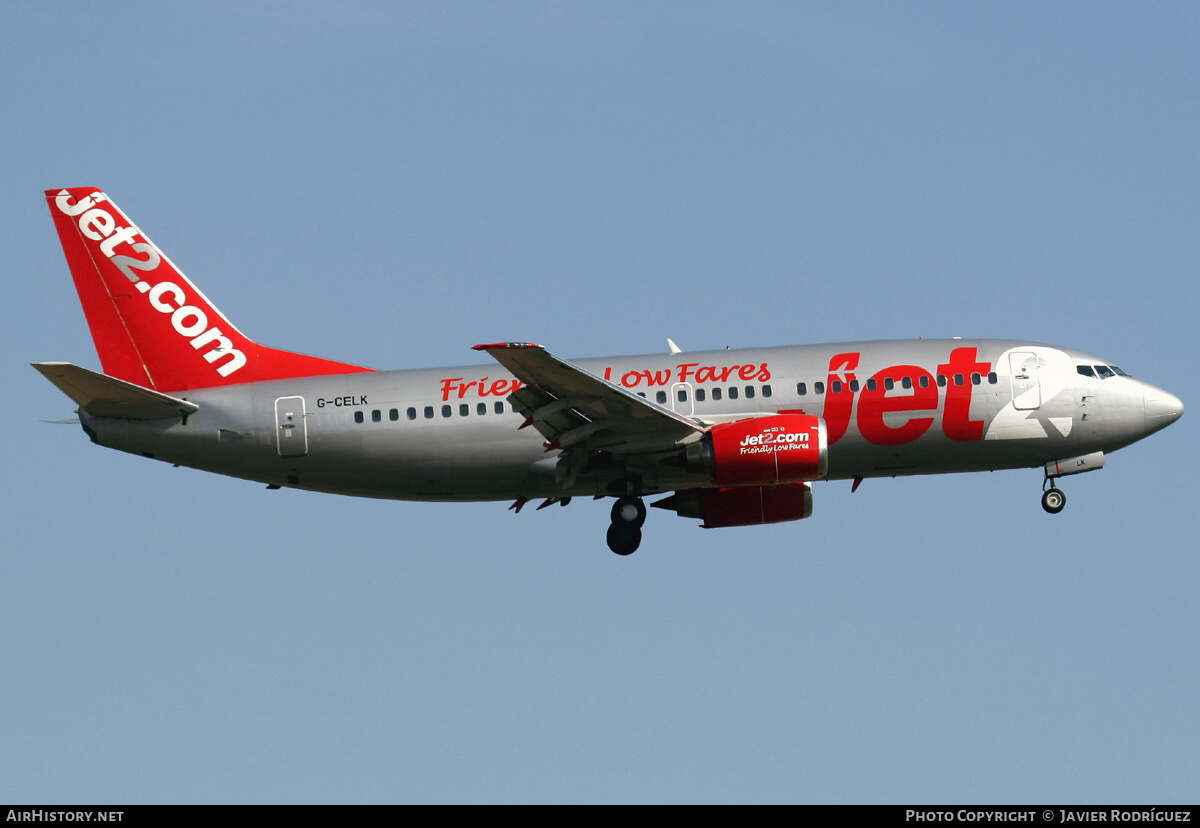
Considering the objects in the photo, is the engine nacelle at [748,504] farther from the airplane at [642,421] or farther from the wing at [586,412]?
the wing at [586,412]

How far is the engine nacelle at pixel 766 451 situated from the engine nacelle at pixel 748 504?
2.86 m

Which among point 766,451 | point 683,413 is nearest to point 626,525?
point 683,413

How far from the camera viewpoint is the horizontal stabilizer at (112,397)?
39.7 m

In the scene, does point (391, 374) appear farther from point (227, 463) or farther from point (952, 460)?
point (952, 460)

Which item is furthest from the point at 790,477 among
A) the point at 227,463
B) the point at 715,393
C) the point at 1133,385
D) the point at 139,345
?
the point at 139,345

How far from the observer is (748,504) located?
43688mm

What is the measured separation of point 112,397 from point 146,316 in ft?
12.7

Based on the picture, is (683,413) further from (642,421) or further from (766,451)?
(766,451)

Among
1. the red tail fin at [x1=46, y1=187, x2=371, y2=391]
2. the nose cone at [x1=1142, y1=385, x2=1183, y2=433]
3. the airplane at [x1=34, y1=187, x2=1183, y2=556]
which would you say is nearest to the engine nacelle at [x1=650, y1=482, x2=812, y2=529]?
the airplane at [x1=34, y1=187, x2=1183, y2=556]

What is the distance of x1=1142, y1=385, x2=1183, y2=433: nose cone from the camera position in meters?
42.8

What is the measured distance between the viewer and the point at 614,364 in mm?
42969
